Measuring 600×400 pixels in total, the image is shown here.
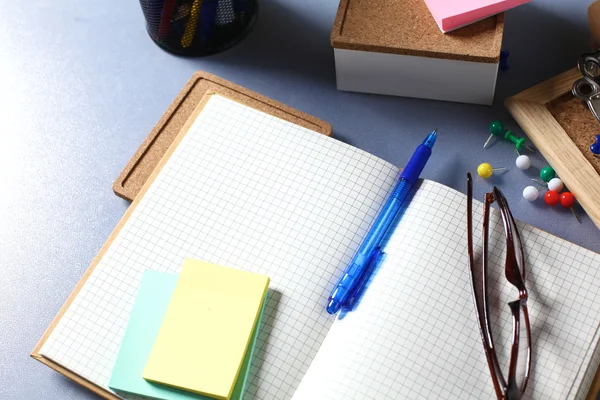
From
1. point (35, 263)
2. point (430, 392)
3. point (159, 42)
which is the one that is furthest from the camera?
point (159, 42)

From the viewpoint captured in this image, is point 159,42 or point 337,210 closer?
point 337,210

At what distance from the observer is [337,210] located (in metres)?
0.81

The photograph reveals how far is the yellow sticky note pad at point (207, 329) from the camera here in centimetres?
73

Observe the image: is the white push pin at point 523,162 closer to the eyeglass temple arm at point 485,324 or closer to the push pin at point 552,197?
the push pin at point 552,197

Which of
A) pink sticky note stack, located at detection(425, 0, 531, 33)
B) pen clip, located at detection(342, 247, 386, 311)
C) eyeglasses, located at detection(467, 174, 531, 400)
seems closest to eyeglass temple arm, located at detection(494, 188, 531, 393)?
eyeglasses, located at detection(467, 174, 531, 400)

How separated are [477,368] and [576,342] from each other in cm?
9

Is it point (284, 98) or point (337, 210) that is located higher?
point (284, 98)

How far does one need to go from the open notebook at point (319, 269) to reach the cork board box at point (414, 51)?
0.14 meters

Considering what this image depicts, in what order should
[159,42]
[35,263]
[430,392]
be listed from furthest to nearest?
[159,42]
[35,263]
[430,392]

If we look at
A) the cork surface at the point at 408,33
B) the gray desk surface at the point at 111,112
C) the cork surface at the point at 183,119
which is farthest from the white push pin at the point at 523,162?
the cork surface at the point at 183,119

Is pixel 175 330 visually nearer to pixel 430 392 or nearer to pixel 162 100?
pixel 430 392

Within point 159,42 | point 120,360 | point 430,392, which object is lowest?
point 120,360

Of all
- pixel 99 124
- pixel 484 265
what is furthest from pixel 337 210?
pixel 99 124

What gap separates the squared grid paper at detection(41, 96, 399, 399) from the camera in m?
0.77
